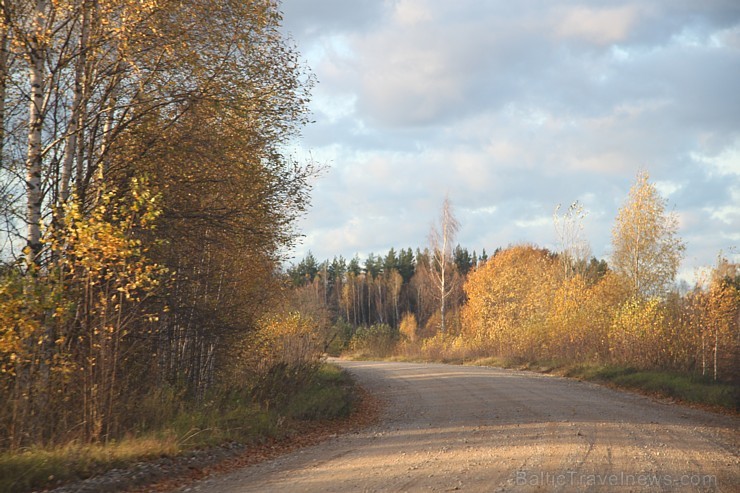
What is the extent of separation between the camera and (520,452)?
8820mm

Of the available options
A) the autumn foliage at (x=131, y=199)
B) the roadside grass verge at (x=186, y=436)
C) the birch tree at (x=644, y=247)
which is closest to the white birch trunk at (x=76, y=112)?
the autumn foliage at (x=131, y=199)

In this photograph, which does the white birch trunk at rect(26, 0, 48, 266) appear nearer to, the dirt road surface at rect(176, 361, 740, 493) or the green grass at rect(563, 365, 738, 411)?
the dirt road surface at rect(176, 361, 740, 493)

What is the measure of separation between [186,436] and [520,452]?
5.21 m

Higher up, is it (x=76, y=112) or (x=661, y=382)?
(x=76, y=112)

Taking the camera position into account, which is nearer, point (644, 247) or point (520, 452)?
point (520, 452)

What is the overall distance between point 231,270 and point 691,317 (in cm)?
1635

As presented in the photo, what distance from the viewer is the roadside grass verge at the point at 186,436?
6.82 metres

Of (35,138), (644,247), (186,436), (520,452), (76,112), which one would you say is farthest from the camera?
(644,247)

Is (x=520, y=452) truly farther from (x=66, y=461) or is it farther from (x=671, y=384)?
(x=671, y=384)

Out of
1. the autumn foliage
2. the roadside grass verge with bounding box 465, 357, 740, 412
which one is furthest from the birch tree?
the autumn foliage

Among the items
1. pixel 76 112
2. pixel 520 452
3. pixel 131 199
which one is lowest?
pixel 520 452

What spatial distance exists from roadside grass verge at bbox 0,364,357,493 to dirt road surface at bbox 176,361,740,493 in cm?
112

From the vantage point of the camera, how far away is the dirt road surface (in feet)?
23.1

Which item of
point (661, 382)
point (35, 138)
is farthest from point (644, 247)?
point (35, 138)
